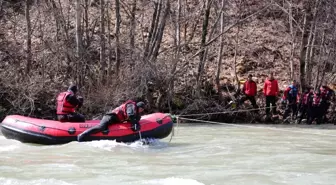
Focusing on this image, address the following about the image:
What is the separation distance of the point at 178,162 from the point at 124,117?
1876 mm

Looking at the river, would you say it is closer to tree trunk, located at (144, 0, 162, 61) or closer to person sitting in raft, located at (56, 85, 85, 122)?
person sitting in raft, located at (56, 85, 85, 122)

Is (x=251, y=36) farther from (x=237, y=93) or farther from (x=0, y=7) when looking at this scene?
(x=0, y=7)

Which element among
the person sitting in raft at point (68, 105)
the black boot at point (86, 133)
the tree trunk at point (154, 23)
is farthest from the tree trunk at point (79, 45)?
the black boot at point (86, 133)

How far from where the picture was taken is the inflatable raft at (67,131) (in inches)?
392

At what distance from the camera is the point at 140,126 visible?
10.1 m

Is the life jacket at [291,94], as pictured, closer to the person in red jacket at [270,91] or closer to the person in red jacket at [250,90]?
the person in red jacket at [270,91]

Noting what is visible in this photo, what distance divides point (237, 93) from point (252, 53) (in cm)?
365

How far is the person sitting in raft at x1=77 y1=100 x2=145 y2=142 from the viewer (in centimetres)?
969

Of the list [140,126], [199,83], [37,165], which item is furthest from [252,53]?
[37,165]

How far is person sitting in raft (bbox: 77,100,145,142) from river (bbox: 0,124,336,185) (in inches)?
10.7

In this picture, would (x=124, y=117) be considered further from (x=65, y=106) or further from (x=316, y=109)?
(x=316, y=109)

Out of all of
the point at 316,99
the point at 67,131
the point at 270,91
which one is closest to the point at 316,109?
the point at 316,99

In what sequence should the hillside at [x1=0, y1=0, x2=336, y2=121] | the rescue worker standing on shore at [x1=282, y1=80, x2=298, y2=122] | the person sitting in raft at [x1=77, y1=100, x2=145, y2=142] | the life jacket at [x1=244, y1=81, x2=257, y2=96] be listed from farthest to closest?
the life jacket at [x1=244, y1=81, x2=257, y2=96] → the rescue worker standing on shore at [x1=282, y1=80, x2=298, y2=122] → the hillside at [x1=0, y1=0, x2=336, y2=121] → the person sitting in raft at [x1=77, y1=100, x2=145, y2=142]

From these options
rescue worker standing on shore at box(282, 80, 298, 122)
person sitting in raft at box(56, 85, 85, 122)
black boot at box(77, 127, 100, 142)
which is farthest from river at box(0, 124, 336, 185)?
rescue worker standing on shore at box(282, 80, 298, 122)
